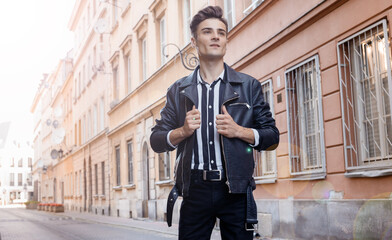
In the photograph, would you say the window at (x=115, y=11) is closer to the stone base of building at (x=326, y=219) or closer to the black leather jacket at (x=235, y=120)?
the stone base of building at (x=326, y=219)

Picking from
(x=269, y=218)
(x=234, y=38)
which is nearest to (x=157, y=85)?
(x=234, y=38)

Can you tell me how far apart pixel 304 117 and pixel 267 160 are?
1819mm

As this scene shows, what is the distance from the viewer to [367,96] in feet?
27.5

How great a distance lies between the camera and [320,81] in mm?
9398

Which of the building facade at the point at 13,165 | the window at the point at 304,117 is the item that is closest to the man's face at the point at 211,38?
the window at the point at 304,117

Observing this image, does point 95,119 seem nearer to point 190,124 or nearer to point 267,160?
point 267,160

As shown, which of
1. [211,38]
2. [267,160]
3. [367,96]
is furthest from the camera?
[267,160]

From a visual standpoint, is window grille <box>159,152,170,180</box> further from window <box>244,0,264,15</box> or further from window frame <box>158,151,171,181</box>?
window <box>244,0,264,15</box>

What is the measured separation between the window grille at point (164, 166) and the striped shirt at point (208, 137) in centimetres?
1580

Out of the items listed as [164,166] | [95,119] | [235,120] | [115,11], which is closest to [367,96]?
[235,120]

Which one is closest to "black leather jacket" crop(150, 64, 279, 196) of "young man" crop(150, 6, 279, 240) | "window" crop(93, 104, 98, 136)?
"young man" crop(150, 6, 279, 240)

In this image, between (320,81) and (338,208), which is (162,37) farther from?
(338,208)

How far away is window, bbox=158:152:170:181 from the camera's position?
1845 centimetres

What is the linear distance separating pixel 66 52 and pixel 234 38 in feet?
129
